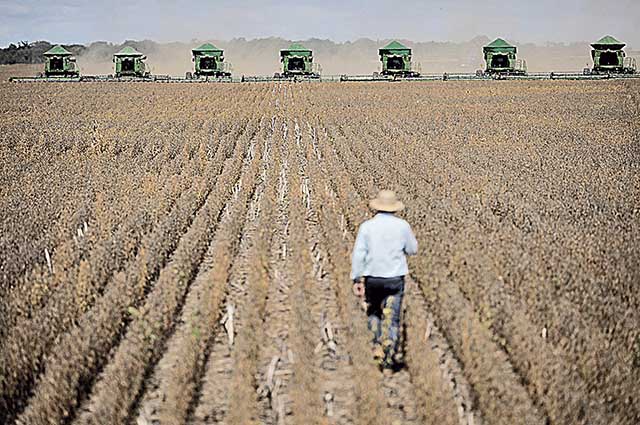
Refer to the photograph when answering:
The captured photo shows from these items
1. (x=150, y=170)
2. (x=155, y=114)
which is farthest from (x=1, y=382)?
(x=155, y=114)

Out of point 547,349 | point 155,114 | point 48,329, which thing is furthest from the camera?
point 155,114

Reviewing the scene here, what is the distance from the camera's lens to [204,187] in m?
12.5

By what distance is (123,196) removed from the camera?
37.8ft

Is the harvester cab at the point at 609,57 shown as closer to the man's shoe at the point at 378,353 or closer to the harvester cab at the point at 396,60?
the harvester cab at the point at 396,60

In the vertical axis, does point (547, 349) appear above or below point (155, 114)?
below

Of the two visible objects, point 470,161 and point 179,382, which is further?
point 470,161

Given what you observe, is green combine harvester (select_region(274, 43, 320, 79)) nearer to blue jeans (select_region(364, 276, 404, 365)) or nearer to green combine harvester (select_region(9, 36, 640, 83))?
green combine harvester (select_region(9, 36, 640, 83))

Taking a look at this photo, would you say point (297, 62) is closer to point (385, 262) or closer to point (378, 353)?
point (385, 262)

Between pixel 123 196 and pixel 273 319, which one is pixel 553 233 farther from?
pixel 123 196

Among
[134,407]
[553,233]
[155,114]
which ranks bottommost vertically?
[134,407]

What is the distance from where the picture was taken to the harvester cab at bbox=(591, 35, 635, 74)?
43.6 metres

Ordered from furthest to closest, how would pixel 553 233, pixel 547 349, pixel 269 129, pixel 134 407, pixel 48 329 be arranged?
1. pixel 269 129
2. pixel 553 233
3. pixel 48 329
4. pixel 547 349
5. pixel 134 407

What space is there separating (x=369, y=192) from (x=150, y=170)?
17.0 feet

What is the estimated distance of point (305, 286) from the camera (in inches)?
286
